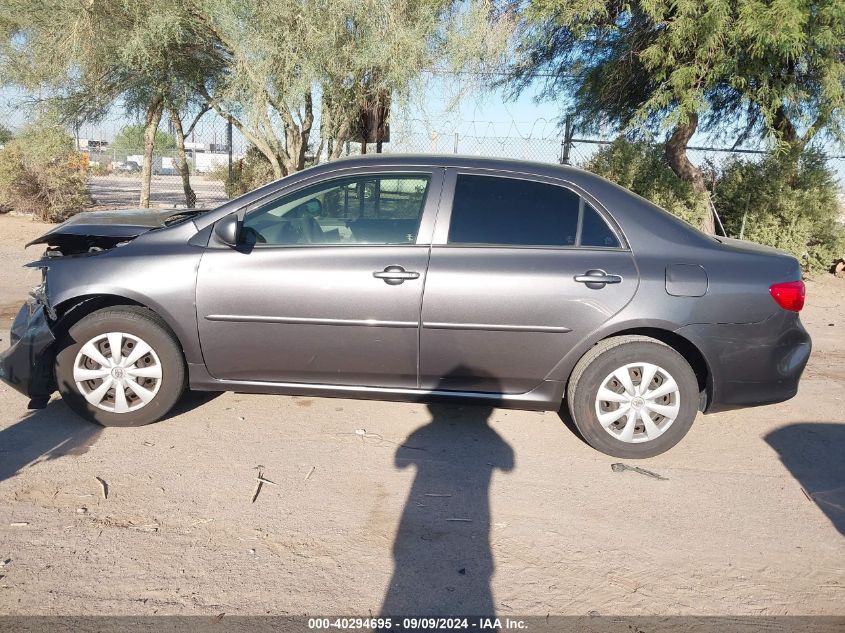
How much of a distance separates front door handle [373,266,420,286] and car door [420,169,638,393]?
0.11m

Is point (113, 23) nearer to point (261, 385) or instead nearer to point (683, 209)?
point (261, 385)

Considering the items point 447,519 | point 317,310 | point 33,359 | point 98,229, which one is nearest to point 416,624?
point 447,519

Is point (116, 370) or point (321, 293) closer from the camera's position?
point (321, 293)

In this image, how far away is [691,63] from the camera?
8.59 meters

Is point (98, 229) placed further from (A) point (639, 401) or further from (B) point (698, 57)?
(B) point (698, 57)

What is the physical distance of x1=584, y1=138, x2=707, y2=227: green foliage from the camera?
10531 mm

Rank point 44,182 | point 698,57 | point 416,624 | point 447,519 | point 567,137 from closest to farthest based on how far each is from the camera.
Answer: point 416,624
point 447,519
point 698,57
point 567,137
point 44,182

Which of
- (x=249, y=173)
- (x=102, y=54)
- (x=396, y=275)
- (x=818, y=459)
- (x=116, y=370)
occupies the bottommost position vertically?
(x=818, y=459)

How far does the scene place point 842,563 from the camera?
3182mm

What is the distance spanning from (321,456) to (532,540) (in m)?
1.40

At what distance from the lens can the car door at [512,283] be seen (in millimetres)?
3986

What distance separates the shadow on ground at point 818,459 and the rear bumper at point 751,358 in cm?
48

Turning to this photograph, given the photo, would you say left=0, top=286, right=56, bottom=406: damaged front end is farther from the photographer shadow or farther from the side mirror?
the photographer shadow

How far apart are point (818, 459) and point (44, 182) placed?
47.8 ft
